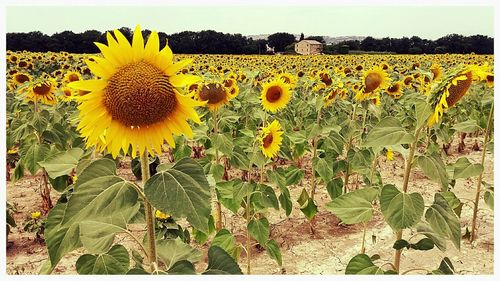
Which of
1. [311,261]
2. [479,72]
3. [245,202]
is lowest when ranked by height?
[311,261]

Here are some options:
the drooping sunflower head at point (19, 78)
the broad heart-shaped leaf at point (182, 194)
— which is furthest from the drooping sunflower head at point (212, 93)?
the drooping sunflower head at point (19, 78)

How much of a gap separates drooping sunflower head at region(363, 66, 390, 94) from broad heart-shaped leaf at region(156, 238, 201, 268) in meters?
3.41

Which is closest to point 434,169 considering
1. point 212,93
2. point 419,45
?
point 212,93

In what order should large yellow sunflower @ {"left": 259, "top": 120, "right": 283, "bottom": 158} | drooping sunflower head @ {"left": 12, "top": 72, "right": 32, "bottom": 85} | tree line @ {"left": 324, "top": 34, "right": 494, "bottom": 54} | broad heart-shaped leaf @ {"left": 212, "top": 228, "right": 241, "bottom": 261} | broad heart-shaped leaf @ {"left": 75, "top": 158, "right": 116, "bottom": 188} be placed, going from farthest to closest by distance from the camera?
tree line @ {"left": 324, "top": 34, "right": 494, "bottom": 54} < drooping sunflower head @ {"left": 12, "top": 72, "right": 32, "bottom": 85} < large yellow sunflower @ {"left": 259, "top": 120, "right": 283, "bottom": 158} < broad heart-shaped leaf @ {"left": 212, "top": 228, "right": 241, "bottom": 261} < broad heart-shaped leaf @ {"left": 75, "top": 158, "right": 116, "bottom": 188}

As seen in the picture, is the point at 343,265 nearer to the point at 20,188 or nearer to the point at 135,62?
the point at 135,62

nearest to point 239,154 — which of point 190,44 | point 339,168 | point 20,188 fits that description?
point 339,168

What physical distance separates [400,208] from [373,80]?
303cm

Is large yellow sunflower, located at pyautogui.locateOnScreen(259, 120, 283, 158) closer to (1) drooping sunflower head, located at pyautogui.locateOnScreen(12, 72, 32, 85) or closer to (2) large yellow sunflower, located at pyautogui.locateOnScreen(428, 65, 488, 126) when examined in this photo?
(2) large yellow sunflower, located at pyautogui.locateOnScreen(428, 65, 488, 126)

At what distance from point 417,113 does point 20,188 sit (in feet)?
17.3

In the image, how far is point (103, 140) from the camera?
138 centimetres

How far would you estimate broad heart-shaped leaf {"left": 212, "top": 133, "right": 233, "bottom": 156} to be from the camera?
133 inches

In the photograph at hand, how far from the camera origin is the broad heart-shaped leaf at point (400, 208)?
170 centimetres

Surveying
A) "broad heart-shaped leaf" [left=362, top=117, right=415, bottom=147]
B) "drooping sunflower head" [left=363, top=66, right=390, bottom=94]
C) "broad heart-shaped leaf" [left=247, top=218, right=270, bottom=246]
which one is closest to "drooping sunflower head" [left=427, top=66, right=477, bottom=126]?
"broad heart-shaped leaf" [left=362, top=117, right=415, bottom=147]

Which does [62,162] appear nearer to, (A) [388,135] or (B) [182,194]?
(B) [182,194]
